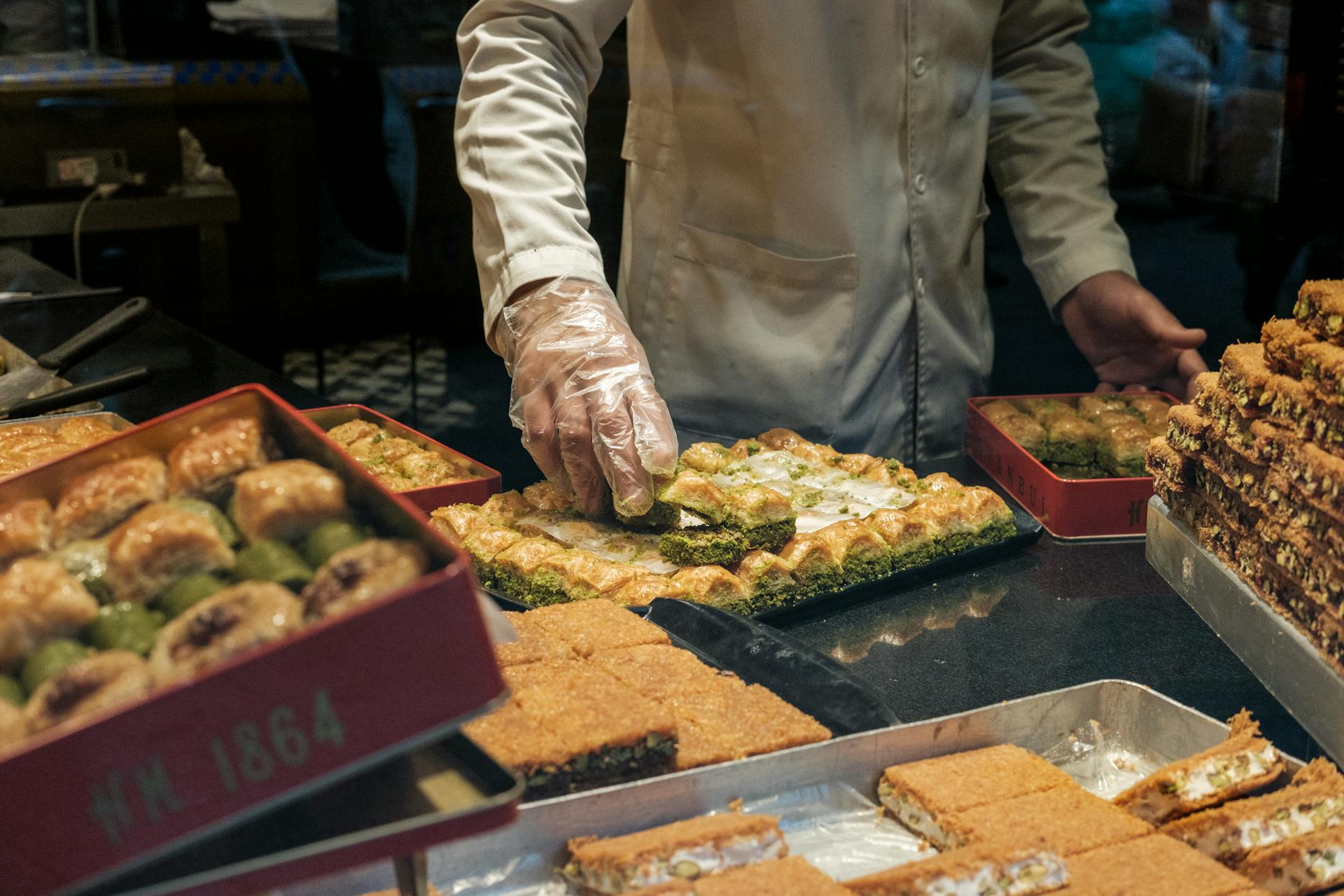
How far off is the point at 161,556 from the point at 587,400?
113 cm

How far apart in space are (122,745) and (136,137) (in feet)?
16.3

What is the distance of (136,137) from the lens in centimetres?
515

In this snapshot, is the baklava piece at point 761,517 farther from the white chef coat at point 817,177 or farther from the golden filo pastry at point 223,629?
the golden filo pastry at point 223,629

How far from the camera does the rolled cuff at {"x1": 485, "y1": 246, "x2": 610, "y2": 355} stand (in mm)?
2137

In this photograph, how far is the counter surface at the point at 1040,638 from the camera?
1.56 meters

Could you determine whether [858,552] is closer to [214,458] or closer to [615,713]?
→ [615,713]

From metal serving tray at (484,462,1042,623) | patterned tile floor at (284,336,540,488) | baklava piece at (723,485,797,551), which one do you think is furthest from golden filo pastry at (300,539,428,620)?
patterned tile floor at (284,336,540,488)

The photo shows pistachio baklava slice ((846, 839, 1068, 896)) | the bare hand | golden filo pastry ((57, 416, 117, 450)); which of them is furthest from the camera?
the bare hand

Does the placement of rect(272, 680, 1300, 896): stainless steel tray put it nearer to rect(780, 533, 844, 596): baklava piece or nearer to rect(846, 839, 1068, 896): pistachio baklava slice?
rect(846, 839, 1068, 896): pistachio baklava slice

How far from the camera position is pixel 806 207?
2.62 meters

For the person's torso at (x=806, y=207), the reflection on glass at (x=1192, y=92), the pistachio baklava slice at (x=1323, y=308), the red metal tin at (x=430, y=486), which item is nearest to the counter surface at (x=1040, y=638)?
the pistachio baklava slice at (x=1323, y=308)

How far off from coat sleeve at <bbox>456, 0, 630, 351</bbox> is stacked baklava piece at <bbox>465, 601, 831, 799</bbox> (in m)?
0.79

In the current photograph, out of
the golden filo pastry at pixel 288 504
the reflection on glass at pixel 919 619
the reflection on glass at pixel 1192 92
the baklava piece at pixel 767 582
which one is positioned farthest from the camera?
the reflection on glass at pixel 1192 92

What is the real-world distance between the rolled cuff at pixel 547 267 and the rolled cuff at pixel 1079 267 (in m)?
1.19
